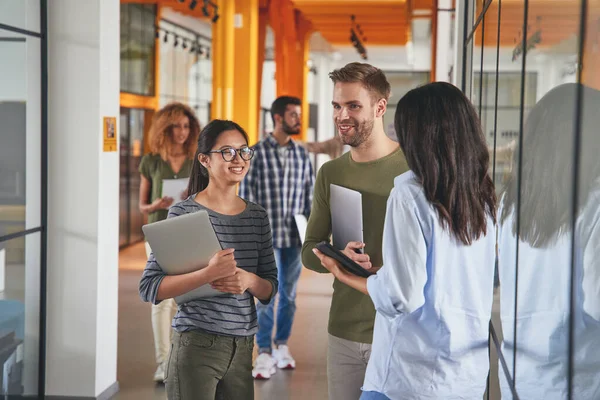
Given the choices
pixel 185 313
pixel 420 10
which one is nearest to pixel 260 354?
pixel 185 313

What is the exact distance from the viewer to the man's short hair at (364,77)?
9.41 feet

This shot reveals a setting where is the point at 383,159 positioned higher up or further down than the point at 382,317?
higher up

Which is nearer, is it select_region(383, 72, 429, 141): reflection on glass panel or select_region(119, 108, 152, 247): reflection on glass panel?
select_region(119, 108, 152, 247): reflection on glass panel

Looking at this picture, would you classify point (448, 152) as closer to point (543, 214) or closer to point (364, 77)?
point (543, 214)

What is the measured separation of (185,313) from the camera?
285cm

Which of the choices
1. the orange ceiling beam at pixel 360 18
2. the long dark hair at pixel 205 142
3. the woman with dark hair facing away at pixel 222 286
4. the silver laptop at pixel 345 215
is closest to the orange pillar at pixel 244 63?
the orange ceiling beam at pixel 360 18

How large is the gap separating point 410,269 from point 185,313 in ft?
3.58

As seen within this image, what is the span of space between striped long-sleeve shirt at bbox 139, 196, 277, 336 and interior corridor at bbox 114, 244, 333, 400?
255 centimetres

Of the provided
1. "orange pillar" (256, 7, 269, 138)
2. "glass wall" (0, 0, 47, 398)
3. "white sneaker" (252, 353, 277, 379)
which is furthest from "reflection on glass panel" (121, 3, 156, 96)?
"glass wall" (0, 0, 47, 398)

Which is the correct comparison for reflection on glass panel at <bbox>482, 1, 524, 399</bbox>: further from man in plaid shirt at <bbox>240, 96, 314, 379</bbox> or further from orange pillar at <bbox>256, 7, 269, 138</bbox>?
orange pillar at <bbox>256, 7, 269, 138</bbox>

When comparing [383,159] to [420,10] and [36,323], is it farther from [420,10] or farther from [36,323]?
[420,10]

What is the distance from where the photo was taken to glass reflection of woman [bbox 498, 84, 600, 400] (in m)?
1.40

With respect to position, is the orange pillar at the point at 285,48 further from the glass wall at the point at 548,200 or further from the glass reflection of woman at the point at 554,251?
the glass reflection of woman at the point at 554,251

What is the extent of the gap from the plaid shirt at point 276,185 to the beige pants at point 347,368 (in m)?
2.87
